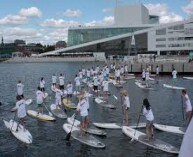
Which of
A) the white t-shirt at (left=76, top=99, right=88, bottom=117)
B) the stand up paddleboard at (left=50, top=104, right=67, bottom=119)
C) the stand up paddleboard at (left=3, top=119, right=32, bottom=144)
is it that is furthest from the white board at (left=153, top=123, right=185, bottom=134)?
the stand up paddleboard at (left=3, top=119, right=32, bottom=144)

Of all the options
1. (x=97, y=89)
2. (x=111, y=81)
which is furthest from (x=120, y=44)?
(x=97, y=89)

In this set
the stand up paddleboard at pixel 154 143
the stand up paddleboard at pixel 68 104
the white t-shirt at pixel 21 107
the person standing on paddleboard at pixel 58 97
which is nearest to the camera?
the stand up paddleboard at pixel 154 143

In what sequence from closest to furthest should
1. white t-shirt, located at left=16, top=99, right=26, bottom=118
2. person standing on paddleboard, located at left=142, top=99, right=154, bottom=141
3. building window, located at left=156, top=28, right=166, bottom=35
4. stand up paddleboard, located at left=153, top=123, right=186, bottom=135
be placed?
1. person standing on paddleboard, located at left=142, top=99, right=154, bottom=141
2. white t-shirt, located at left=16, top=99, right=26, bottom=118
3. stand up paddleboard, located at left=153, top=123, right=186, bottom=135
4. building window, located at left=156, top=28, right=166, bottom=35

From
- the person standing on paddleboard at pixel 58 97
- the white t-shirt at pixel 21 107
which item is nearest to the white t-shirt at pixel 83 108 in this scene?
the white t-shirt at pixel 21 107

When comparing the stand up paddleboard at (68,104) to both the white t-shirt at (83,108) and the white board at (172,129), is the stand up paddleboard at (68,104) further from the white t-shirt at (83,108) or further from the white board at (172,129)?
the white t-shirt at (83,108)

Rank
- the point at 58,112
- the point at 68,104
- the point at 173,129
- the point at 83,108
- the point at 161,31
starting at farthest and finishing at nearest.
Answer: the point at 161,31 < the point at 68,104 < the point at 58,112 < the point at 173,129 < the point at 83,108

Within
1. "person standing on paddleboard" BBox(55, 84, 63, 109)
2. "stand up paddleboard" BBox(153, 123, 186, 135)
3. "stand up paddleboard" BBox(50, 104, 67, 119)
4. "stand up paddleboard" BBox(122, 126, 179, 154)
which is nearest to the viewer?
"stand up paddleboard" BBox(122, 126, 179, 154)

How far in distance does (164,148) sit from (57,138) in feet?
20.2

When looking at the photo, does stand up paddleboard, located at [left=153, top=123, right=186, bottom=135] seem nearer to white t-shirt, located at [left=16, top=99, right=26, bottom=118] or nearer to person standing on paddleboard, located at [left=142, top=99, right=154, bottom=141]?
person standing on paddleboard, located at [left=142, top=99, right=154, bottom=141]

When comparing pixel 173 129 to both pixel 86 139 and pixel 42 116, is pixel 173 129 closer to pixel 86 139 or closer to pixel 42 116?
pixel 86 139

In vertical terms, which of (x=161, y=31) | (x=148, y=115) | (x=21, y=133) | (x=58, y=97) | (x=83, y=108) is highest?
(x=161, y=31)

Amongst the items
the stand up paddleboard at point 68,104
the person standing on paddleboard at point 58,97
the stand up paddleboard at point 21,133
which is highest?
the person standing on paddleboard at point 58,97

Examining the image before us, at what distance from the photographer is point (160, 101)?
3603cm

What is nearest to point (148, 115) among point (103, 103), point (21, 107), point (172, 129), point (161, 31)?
point (172, 129)
